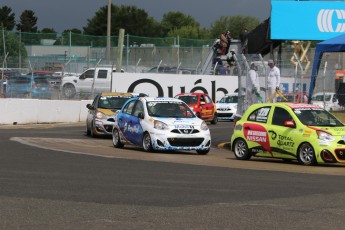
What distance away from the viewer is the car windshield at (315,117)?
64.6 feet

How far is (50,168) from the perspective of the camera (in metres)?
16.8

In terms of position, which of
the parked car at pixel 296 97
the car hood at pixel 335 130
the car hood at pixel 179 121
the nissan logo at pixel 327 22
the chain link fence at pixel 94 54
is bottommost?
the car hood at pixel 179 121

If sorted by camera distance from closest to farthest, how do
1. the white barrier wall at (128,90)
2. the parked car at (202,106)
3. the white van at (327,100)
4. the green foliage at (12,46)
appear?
1. the white van at (327,100)
2. the white barrier wall at (128,90)
3. the parked car at (202,106)
4. the green foliage at (12,46)

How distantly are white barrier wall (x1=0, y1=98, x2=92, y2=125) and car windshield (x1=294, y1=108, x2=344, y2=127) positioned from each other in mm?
16742

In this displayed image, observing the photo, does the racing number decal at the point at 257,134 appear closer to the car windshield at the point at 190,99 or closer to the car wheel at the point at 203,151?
the car wheel at the point at 203,151

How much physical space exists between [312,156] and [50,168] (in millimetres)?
5728

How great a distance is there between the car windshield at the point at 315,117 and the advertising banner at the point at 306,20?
1942 centimetres

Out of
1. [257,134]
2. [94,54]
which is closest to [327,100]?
[257,134]

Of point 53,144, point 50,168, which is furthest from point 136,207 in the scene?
point 53,144

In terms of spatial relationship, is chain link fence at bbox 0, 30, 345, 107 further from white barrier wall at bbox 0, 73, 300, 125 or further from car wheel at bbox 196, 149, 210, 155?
car wheel at bbox 196, 149, 210, 155

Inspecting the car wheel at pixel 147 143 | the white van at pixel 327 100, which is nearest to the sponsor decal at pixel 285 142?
the car wheel at pixel 147 143

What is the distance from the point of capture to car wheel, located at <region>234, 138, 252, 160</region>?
20.8m

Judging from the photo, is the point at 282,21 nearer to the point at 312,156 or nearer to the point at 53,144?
the point at 53,144

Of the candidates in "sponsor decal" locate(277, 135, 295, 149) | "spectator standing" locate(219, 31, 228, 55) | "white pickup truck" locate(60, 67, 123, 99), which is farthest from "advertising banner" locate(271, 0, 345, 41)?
"sponsor decal" locate(277, 135, 295, 149)
